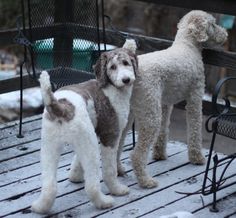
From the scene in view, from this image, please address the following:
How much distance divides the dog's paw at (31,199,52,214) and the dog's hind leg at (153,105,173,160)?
1.06 meters

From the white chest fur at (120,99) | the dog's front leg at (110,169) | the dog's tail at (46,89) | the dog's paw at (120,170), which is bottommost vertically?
the dog's paw at (120,170)

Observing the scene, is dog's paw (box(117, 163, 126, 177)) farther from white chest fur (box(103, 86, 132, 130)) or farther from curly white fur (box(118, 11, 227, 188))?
white chest fur (box(103, 86, 132, 130))

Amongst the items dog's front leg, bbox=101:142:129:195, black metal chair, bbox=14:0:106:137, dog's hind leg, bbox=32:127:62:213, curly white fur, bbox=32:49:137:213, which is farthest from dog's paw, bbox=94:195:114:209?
black metal chair, bbox=14:0:106:137

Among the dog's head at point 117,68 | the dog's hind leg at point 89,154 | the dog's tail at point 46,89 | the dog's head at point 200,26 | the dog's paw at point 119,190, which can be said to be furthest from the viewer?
the dog's head at point 200,26

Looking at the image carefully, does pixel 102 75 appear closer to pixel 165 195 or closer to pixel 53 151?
pixel 53 151

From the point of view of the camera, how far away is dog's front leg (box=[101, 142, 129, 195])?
347cm

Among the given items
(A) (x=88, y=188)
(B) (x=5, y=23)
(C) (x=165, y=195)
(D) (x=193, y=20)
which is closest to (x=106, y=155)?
(A) (x=88, y=188)

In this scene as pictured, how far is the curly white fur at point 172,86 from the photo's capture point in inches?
143

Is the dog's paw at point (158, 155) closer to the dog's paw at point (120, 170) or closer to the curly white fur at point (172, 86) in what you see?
the curly white fur at point (172, 86)

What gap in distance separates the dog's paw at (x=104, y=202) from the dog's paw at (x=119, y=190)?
109mm

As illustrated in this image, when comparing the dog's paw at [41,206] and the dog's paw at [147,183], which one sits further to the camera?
the dog's paw at [147,183]

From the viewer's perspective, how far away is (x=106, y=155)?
3471mm

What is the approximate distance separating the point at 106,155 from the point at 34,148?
111cm

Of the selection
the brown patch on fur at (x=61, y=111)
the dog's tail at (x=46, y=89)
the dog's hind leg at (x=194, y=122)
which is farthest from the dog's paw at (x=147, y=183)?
the dog's tail at (x=46, y=89)
